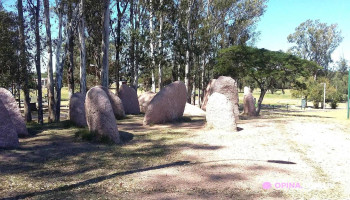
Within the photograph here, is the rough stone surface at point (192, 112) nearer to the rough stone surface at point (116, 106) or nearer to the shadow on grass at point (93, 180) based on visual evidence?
the rough stone surface at point (116, 106)

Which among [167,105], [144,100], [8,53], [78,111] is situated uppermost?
[8,53]

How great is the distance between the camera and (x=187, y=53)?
2300 centimetres

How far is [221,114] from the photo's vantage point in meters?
10.5

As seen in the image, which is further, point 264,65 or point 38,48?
point 264,65

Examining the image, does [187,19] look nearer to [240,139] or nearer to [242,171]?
[240,139]

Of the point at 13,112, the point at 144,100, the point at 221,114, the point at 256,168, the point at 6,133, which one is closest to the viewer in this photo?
the point at 256,168

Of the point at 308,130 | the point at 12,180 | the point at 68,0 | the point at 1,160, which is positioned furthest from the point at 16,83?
the point at 308,130

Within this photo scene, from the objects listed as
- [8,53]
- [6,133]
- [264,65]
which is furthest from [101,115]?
[264,65]

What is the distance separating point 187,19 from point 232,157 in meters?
17.5

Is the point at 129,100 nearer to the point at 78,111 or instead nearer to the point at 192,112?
the point at 192,112

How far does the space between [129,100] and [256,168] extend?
38.8 ft

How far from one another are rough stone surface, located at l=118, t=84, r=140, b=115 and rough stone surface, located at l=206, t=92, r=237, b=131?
740 centimetres

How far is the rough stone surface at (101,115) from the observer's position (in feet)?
28.9

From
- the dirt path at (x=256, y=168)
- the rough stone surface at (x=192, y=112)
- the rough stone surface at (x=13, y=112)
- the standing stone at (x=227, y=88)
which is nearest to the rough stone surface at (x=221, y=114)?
the dirt path at (x=256, y=168)
